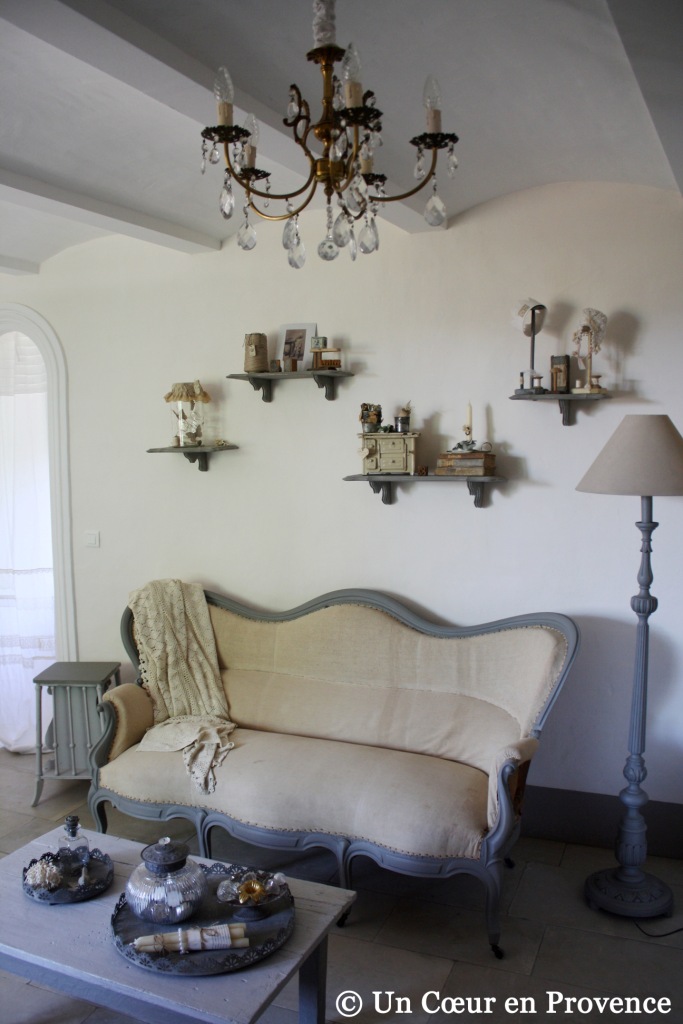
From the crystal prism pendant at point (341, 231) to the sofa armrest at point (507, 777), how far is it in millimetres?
1723

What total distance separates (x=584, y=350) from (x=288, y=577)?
166 cm

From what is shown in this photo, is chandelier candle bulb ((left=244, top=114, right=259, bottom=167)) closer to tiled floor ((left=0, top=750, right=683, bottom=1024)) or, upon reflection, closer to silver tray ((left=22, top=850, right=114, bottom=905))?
silver tray ((left=22, top=850, right=114, bottom=905))

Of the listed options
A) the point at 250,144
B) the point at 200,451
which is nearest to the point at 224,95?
the point at 250,144

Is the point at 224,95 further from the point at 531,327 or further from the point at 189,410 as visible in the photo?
the point at 189,410

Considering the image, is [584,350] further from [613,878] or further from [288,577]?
[613,878]

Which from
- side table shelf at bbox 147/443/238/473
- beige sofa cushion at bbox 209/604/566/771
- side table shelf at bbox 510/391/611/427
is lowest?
beige sofa cushion at bbox 209/604/566/771

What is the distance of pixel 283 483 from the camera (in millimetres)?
3721

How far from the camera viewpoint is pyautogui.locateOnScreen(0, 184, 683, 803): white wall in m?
3.11

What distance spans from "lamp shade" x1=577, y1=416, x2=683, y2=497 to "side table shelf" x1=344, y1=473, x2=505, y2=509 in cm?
59

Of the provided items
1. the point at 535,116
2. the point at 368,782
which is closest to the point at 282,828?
the point at 368,782

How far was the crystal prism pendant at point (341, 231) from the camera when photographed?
A: 159cm

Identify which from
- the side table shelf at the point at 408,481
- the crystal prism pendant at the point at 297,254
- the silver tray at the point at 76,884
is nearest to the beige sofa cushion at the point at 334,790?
the silver tray at the point at 76,884

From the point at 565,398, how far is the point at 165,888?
2.19m

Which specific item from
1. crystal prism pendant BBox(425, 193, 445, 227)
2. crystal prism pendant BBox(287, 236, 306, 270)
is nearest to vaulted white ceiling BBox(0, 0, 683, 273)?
crystal prism pendant BBox(425, 193, 445, 227)
